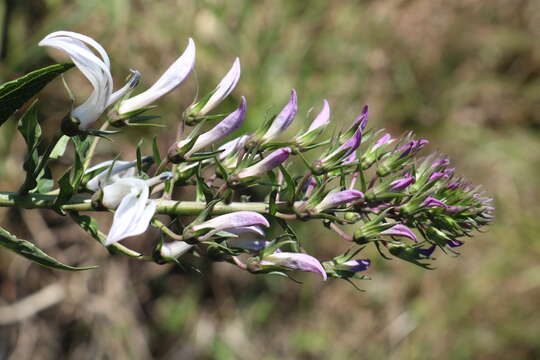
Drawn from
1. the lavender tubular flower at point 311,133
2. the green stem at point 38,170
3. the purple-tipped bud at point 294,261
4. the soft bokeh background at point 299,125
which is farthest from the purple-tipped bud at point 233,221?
the soft bokeh background at point 299,125

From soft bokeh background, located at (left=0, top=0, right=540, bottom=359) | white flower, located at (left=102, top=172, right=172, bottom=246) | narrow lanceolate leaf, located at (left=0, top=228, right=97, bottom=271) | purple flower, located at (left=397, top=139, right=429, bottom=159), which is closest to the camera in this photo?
white flower, located at (left=102, top=172, right=172, bottom=246)

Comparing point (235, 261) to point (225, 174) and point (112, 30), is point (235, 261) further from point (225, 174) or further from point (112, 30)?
point (112, 30)

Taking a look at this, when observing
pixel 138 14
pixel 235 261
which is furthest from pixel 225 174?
pixel 138 14

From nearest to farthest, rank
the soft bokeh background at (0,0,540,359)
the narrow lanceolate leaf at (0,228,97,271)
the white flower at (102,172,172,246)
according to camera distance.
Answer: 1. the white flower at (102,172,172,246)
2. the narrow lanceolate leaf at (0,228,97,271)
3. the soft bokeh background at (0,0,540,359)

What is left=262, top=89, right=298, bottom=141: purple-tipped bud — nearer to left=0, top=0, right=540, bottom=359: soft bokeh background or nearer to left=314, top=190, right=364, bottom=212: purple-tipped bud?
left=314, top=190, right=364, bottom=212: purple-tipped bud

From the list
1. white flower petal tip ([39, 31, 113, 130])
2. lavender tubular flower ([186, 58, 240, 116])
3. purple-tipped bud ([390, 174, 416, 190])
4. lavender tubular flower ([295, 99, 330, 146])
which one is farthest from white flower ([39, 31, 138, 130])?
purple-tipped bud ([390, 174, 416, 190])

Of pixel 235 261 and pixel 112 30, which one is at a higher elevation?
pixel 235 261
